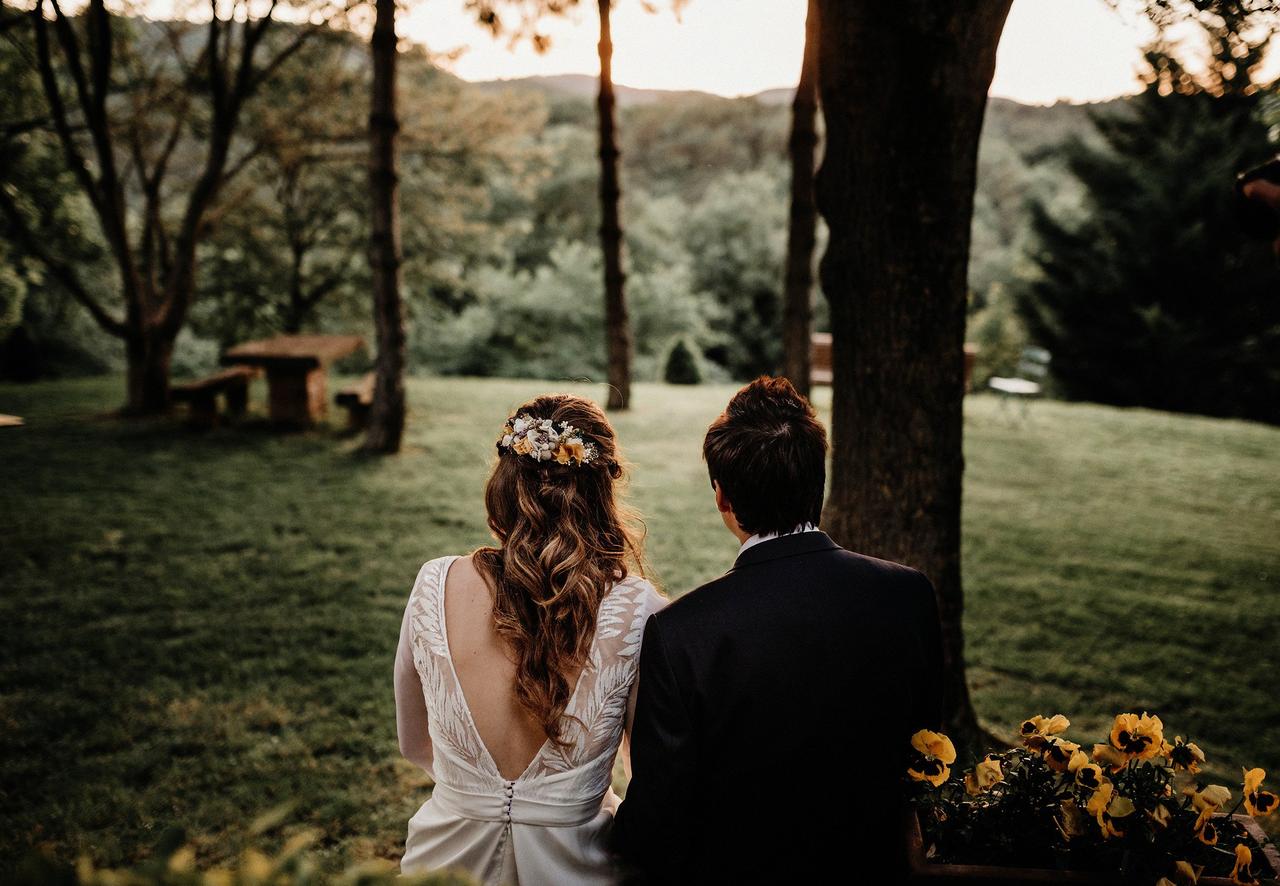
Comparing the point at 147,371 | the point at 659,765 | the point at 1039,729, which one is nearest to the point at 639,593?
the point at 659,765

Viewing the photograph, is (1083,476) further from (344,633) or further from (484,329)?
(484,329)

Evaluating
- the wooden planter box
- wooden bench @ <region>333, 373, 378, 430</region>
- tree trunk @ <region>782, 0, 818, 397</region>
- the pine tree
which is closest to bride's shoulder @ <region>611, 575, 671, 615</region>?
the wooden planter box

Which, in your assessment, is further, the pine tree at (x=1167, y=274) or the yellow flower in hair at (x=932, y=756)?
the pine tree at (x=1167, y=274)

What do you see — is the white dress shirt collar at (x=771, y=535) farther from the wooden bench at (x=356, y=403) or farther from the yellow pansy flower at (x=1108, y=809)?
the wooden bench at (x=356, y=403)

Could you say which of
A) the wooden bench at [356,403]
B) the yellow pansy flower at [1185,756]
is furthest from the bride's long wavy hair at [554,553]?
the wooden bench at [356,403]

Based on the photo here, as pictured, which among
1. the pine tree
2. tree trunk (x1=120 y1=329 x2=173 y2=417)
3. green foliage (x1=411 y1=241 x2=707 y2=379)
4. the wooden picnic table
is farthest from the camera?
green foliage (x1=411 y1=241 x2=707 y2=379)

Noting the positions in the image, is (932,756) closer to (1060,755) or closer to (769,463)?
(1060,755)

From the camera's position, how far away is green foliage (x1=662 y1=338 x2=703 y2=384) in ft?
59.2

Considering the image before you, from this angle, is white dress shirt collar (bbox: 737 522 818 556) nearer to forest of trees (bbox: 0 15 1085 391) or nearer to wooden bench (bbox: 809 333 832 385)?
wooden bench (bbox: 809 333 832 385)

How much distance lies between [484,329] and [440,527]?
17445 mm

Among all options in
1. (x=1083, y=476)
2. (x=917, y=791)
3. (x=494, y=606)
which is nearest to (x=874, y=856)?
(x=917, y=791)

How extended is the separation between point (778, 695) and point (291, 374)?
9.57 m

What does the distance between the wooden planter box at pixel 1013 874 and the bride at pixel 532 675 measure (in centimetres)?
80

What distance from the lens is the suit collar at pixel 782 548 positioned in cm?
176
